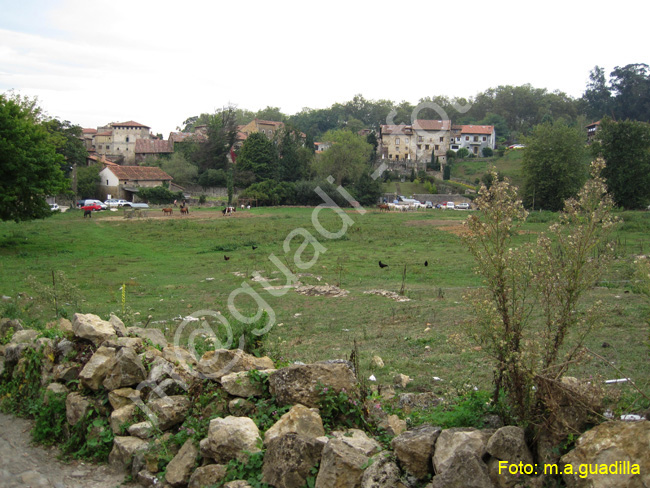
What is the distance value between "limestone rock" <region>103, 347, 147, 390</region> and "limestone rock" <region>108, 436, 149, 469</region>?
65 cm

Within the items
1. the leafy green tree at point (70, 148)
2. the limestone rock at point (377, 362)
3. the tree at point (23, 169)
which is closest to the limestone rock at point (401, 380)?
the limestone rock at point (377, 362)

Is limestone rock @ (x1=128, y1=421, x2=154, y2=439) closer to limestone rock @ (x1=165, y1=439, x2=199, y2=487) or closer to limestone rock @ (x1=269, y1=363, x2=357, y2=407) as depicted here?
limestone rock @ (x1=165, y1=439, x2=199, y2=487)

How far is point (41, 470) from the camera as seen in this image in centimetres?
584

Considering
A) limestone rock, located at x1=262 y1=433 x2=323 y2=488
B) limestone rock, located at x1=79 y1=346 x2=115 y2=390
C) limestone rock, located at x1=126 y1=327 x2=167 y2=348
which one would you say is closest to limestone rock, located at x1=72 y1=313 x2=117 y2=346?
limestone rock, located at x1=126 y1=327 x2=167 y2=348

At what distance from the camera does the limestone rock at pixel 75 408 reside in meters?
6.29

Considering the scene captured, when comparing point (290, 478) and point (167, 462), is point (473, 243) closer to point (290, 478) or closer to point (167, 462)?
point (290, 478)

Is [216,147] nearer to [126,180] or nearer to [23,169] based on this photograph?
[126,180]

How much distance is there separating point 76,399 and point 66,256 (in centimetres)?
1878

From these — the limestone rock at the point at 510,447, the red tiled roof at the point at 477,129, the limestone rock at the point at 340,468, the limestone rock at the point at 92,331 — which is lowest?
the limestone rock at the point at 340,468

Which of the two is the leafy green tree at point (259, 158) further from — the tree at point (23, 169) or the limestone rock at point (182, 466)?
the limestone rock at point (182, 466)

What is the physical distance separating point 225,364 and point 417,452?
9.00ft

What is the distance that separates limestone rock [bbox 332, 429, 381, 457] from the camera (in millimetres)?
4645

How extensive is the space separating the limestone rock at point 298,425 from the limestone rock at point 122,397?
1.99m

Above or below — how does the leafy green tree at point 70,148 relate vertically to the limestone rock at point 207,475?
above
